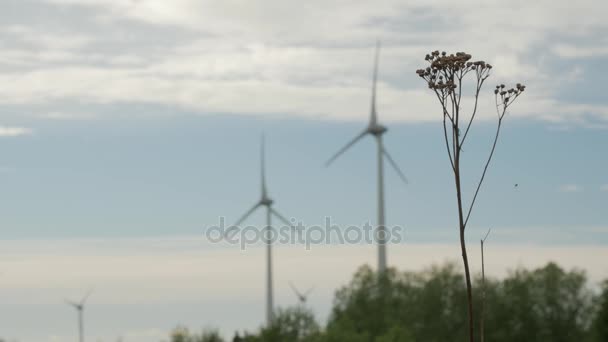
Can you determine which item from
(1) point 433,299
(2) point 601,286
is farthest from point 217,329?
(2) point 601,286

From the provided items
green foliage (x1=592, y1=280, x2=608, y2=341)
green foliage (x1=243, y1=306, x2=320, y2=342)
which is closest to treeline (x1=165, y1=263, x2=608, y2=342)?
green foliage (x1=243, y1=306, x2=320, y2=342)

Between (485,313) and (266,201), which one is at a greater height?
(266,201)

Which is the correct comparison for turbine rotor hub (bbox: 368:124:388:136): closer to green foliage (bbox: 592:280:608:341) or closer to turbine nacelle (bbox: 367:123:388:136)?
turbine nacelle (bbox: 367:123:388:136)

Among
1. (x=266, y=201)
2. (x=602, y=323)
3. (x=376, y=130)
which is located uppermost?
(x=376, y=130)

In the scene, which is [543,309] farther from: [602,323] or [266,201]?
[266,201]

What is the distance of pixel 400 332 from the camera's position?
274 ft

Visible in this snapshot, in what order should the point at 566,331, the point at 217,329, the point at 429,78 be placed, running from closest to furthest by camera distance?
the point at 429,78, the point at 566,331, the point at 217,329

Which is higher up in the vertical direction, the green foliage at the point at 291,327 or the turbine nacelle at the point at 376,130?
the turbine nacelle at the point at 376,130

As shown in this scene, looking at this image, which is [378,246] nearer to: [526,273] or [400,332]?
[400,332]

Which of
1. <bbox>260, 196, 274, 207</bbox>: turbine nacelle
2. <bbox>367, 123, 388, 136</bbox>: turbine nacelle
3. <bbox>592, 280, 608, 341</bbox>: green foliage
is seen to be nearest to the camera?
<bbox>592, 280, 608, 341</bbox>: green foliage

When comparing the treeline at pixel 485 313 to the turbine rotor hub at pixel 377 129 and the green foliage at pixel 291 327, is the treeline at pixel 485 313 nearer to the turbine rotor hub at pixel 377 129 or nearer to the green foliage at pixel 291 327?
the green foliage at pixel 291 327

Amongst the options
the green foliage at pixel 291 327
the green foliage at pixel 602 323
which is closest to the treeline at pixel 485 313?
the green foliage at pixel 291 327

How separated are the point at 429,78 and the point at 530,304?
8640 cm

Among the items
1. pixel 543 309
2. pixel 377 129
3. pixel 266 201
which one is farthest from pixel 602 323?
pixel 266 201
